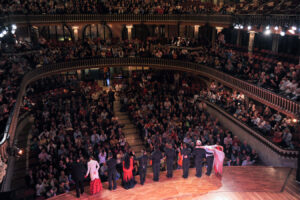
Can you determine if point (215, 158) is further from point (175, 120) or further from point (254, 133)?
point (175, 120)

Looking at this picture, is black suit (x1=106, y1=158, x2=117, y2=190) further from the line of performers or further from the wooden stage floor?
the wooden stage floor

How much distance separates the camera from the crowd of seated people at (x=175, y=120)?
1415 cm

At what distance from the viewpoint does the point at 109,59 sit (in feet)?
75.8

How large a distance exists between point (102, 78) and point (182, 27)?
31.5 feet

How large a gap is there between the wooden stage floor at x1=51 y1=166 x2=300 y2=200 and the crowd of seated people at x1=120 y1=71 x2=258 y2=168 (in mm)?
1842

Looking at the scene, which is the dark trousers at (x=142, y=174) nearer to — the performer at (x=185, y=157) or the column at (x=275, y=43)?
the performer at (x=185, y=157)

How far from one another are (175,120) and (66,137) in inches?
244

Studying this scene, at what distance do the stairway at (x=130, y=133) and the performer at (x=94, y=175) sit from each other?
616 centimetres

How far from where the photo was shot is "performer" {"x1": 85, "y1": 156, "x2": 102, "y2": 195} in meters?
9.31

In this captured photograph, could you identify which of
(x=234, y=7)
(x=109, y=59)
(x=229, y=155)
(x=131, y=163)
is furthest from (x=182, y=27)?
(x=131, y=163)

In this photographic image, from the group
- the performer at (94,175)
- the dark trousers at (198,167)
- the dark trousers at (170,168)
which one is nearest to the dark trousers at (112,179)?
the performer at (94,175)

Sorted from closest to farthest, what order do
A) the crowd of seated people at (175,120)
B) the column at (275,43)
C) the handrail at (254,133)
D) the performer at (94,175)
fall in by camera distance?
the performer at (94,175)
the handrail at (254,133)
the crowd of seated people at (175,120)
the column at (275,43)

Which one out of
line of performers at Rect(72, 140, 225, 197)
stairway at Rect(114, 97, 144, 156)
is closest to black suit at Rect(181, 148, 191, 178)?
line of performers at Rect(72, 140, 225, 197)

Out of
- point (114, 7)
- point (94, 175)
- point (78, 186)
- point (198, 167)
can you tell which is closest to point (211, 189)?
point (198, 167)
